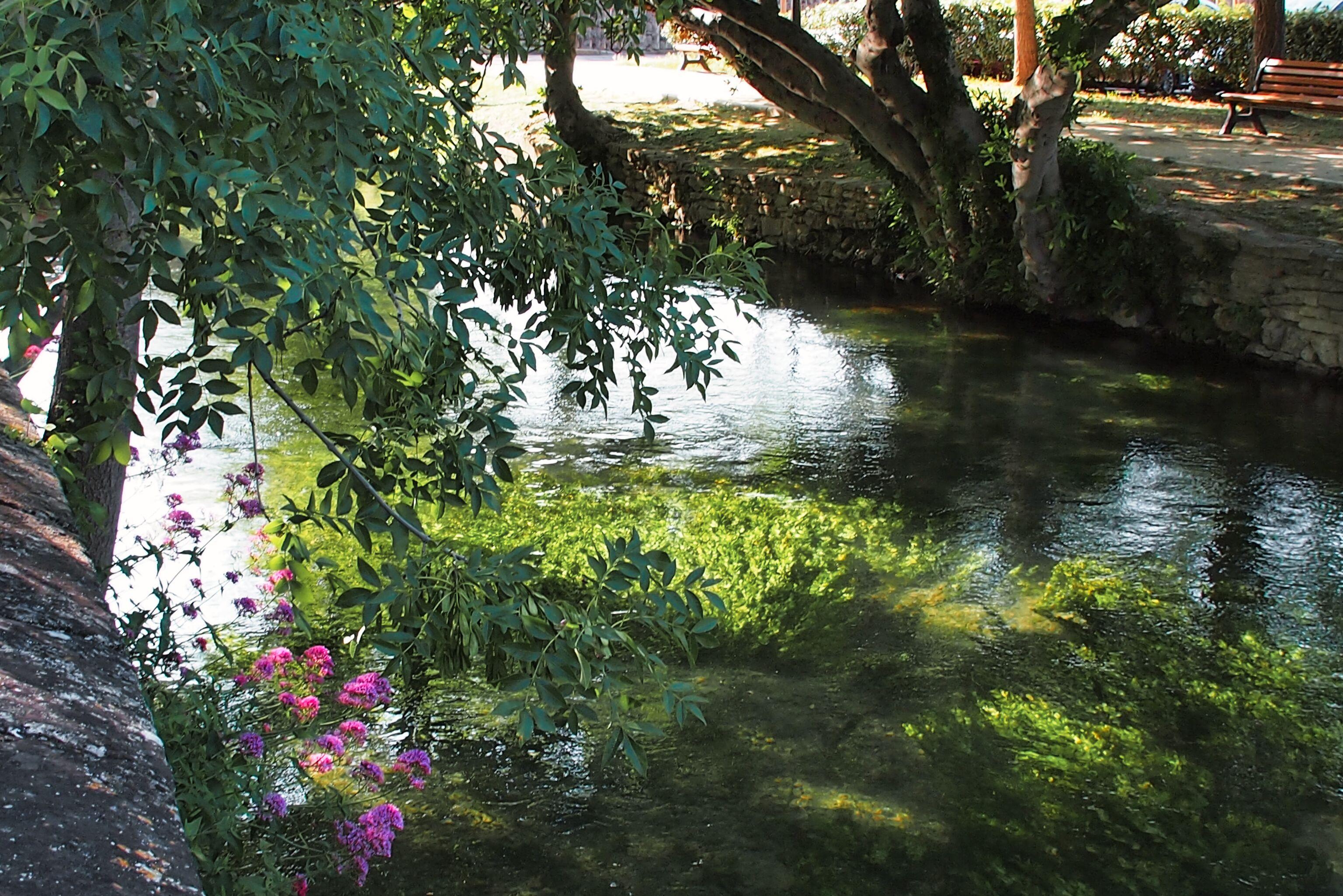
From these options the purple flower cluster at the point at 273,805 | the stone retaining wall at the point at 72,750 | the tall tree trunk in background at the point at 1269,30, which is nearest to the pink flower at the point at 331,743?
the purple flower cluster at the point at 273,805

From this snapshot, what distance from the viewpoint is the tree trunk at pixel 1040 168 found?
32.5 feet

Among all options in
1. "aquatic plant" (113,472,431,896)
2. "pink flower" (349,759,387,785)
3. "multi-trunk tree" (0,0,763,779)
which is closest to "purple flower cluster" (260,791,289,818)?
"aquatic plant" (113,472,431,896)

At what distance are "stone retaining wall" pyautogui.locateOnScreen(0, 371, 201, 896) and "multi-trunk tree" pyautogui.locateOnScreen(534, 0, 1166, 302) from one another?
8831mm

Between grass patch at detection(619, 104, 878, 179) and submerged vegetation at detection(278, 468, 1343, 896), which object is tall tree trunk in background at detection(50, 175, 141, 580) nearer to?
submerged vegetation at detection(278, 468, 1343, 896)

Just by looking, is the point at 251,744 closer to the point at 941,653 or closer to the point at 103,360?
the point at 103,360

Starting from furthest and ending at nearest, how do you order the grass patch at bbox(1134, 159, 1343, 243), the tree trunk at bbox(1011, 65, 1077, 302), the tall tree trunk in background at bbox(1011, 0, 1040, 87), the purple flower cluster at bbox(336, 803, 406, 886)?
the tall tree trunk in background at bbox(1011, 0, 1040, 87)
the grass patch at bbox(1134, 159, 1343, 243)
the tree trunk at bbox(1011, 65, 1077, 302)
the purple flower cluster at bbox(336, 803, 406, 886)

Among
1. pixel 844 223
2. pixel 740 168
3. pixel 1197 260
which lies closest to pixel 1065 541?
pixel 1197 260

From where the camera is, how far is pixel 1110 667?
214 inches

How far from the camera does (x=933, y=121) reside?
11.4 m

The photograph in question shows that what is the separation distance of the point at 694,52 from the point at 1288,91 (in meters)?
12.2

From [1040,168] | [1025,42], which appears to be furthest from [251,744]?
[1025,42]

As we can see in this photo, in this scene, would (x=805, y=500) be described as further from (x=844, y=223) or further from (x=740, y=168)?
(x=740, y=168)

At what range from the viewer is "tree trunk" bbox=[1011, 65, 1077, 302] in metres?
9.91

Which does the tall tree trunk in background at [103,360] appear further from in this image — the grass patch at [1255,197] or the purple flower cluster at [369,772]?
the grass patch at [1255,197]
